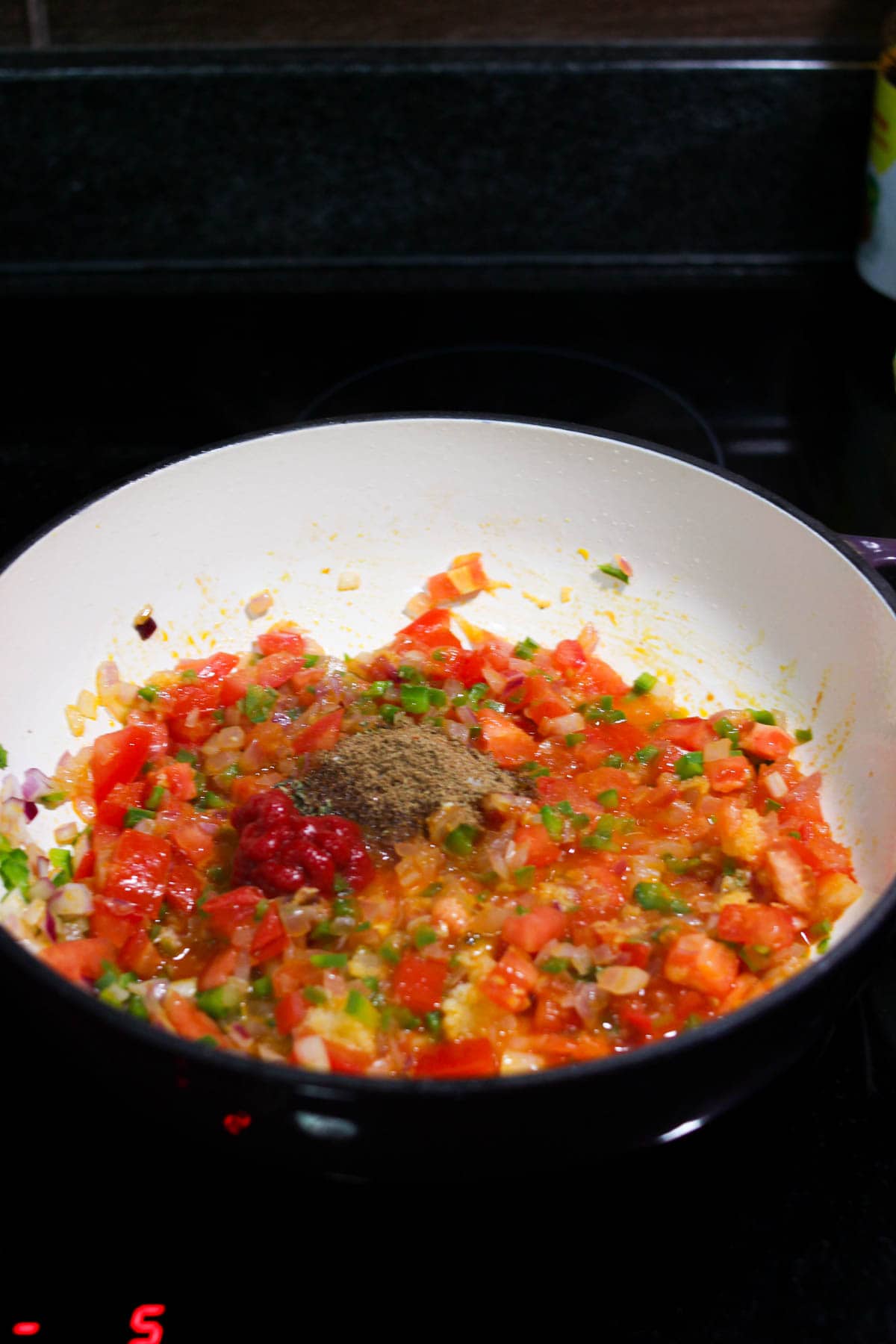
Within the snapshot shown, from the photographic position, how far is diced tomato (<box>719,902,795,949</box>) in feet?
4.48

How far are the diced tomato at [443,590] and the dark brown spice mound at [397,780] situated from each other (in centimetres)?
36

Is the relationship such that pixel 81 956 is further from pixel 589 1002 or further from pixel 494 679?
pixel 494 679

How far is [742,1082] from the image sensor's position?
1.09m


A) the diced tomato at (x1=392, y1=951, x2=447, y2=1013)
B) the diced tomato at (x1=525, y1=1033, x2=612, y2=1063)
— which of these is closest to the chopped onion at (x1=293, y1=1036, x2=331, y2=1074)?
the diced tomato at (x1=392, y1=951, x2=447, y2=1013)

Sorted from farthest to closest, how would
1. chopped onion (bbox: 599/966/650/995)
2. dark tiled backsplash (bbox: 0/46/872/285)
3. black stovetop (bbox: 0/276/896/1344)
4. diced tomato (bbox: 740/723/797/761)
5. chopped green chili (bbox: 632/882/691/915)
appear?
dark tiled backsplash (bbox: 0/46/872/285)
diced tomato (bbox: 740/723/797/761)
chopped green chili (bbox: 632/882/691/915)
chopped onion (bbox: 599/966/650/995)
black stovetop (bbox: 0/276/896/1344)

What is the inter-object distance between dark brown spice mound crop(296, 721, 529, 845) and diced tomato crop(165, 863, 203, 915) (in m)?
0.17

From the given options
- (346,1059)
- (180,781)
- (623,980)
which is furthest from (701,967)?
(180,781)

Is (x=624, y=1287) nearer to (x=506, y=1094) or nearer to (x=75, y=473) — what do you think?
(x=506, y=1094)

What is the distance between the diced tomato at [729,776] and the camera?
5.38 ft

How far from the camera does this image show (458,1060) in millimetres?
1241

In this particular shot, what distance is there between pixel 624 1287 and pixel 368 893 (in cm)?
54

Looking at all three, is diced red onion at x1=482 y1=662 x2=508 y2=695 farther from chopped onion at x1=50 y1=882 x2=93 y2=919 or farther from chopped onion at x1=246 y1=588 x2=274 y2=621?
chopped onion at x1=50 y1=882 x2=93 y2=919

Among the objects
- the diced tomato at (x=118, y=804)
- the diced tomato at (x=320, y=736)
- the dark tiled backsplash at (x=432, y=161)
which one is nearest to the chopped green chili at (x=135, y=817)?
the diced tomato at (x=118, y=804)

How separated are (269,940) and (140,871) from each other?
21 cm
